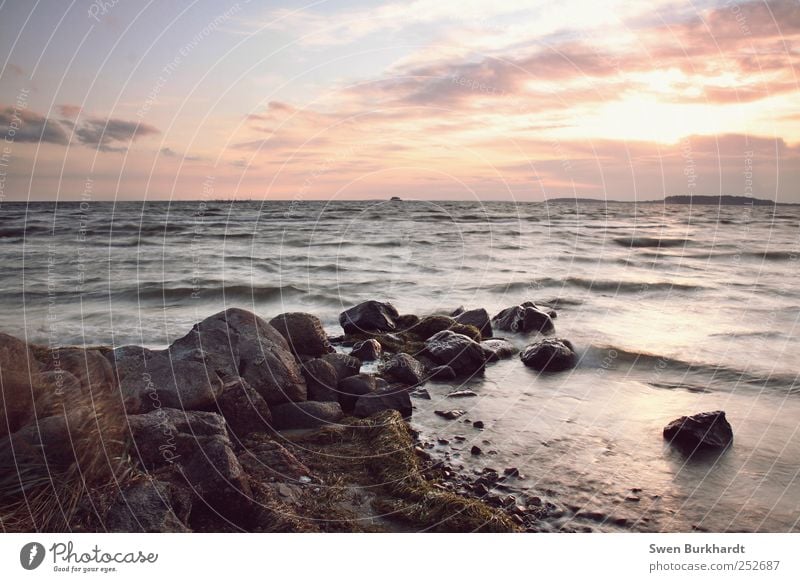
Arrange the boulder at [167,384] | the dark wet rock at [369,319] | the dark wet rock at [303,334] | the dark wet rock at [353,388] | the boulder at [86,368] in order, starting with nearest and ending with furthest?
1. the boulder at [167,384]
2. the boulder at [86,368]
3. the dark wet rock at [353,388]
4. the dark wet rock at [303,334]
5. the dark wet rock at [369,319]

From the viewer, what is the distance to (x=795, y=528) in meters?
6.07

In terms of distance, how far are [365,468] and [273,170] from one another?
643cm

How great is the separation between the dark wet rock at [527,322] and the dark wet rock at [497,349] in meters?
1.57

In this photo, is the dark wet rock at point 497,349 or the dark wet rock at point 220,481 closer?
the dark wet rock at point 220,481

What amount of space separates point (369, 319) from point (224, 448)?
8.39 m

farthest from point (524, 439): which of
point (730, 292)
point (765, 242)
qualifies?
point (765, 242)

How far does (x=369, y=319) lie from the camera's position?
13836 millimetres

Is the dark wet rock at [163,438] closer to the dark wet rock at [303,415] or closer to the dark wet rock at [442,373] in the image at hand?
the dark wet rock at [303,415]

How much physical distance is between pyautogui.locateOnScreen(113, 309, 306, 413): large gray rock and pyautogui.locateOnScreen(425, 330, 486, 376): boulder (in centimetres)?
334

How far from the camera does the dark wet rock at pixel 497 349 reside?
1180 cm

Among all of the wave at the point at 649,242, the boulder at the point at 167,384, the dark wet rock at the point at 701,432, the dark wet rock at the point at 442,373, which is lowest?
the dark wet rock at the point at 701,432

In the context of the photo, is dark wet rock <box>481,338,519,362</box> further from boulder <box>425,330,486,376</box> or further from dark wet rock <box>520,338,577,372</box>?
dark wet rock <box>520,338,577,372</box>

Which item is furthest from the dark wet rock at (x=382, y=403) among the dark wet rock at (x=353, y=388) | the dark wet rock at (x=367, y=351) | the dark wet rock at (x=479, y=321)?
the dark wet rock at (x=479, y=321)
